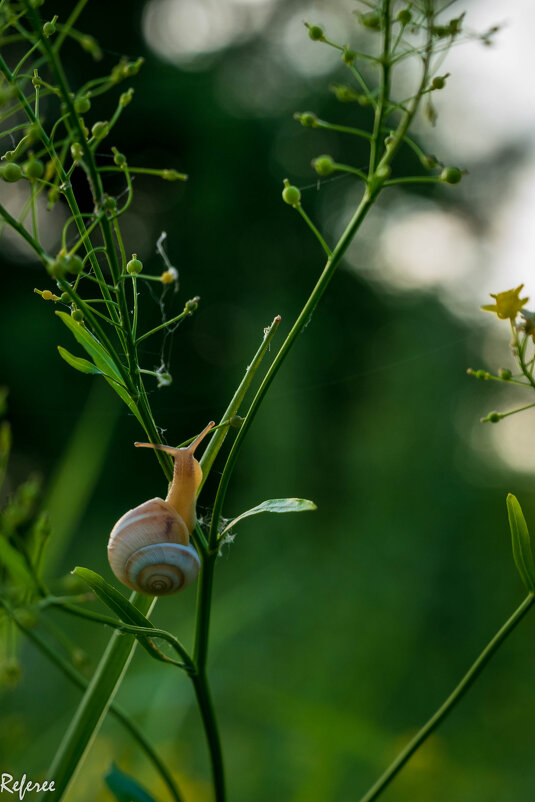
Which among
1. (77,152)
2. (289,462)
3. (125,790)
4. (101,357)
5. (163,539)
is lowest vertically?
(289,462)

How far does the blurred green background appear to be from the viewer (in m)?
1.52

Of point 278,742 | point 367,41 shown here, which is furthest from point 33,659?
point 367,41

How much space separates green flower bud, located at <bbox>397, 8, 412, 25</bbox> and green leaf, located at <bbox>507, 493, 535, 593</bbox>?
24 cm

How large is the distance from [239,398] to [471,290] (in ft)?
10.1

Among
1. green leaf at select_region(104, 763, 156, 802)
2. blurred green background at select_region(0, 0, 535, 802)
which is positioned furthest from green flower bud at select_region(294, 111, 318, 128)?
blurred green background at select_region(0, 0, 535, 802)

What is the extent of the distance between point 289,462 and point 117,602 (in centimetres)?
284

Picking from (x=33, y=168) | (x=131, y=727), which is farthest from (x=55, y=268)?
(x=131, y=727)

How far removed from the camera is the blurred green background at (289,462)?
1516mm

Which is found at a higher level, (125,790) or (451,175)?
(451,175)

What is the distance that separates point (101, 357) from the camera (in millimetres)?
404

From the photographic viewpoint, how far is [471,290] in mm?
3285

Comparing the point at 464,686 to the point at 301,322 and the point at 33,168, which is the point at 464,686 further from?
the point at 33,168

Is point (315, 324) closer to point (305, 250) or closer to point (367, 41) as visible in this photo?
point (305, 250)

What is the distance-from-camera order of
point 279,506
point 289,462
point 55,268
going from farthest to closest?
point 289,462 < point 279,506 < point 55,268
